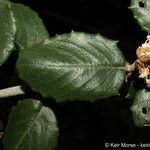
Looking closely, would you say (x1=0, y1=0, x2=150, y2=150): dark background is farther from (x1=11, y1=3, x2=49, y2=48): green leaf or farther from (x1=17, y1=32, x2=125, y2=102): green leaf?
(x1=17, y1=32, x2=125, y2=102): green leaf

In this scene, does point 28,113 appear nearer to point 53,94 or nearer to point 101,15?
point 53,94

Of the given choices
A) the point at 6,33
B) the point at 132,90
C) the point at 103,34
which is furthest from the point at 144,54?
the point at 103,34

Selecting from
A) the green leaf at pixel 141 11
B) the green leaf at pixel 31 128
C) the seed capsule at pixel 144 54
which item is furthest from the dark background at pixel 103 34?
the seed capsule at pixel 144 54

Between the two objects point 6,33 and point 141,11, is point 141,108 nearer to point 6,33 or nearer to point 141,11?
point 141,11

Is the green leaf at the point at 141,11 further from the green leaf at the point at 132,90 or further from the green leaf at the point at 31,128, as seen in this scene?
the green leaf at the point at 31,128

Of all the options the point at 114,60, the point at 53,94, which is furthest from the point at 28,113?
the point at 114,60
